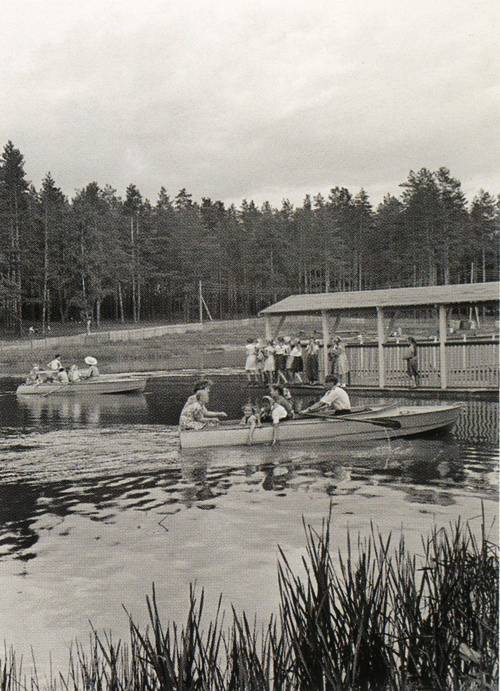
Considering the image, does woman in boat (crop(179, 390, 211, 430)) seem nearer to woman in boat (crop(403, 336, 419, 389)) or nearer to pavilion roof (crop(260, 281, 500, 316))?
pavilion roof (crop(260, 281, 500, 316))

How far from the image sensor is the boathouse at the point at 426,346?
86.3ft

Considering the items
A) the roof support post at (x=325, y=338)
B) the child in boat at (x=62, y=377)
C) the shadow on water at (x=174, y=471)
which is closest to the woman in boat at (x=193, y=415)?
the shadow on water at (x=174, y=471)

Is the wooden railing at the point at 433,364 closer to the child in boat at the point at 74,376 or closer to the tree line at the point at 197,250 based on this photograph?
the child in boat at the point at 74,376

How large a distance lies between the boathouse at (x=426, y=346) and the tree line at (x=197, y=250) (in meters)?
39.3

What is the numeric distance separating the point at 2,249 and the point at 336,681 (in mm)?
65660

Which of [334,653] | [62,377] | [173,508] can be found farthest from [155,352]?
[334,653]

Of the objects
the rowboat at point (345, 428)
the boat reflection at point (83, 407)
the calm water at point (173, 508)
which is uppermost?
the rowboat at point (345, 428)

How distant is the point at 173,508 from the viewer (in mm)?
12914

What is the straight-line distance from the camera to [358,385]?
97.6 feet

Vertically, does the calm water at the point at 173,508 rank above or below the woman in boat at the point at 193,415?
below

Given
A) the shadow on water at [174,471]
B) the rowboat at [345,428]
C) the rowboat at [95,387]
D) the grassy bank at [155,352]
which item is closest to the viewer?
the shadow on water at [174,471]

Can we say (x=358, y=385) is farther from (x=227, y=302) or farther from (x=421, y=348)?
(x=227, y=302)

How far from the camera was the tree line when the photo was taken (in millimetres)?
70750

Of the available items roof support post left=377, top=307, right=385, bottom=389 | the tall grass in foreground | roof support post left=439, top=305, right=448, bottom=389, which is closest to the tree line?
roof support post left=377, top=307, right=385, bottom=389
